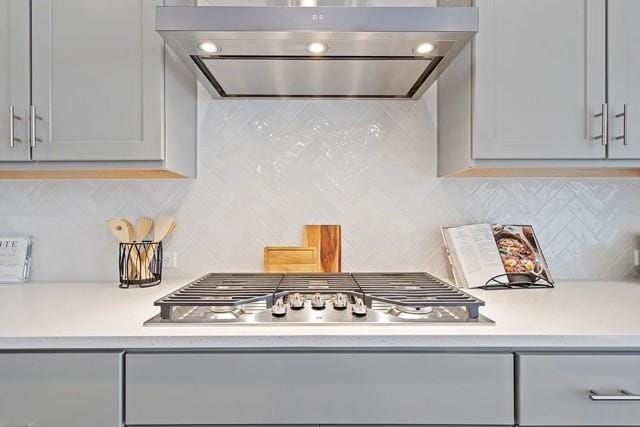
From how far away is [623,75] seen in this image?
1.38m

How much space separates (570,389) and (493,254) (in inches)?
26.9

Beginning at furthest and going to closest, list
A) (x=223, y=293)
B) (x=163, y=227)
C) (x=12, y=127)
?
(x=163, y=227)
(x=12, y=127)
(x=223, y=293)

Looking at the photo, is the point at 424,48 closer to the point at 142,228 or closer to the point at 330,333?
the point at 330,333

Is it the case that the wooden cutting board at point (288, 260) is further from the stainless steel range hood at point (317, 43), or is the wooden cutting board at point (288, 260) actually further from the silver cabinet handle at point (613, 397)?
the silver cabinet handle at point (613, 397)

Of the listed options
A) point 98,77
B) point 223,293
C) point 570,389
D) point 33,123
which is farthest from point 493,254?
point 33,123

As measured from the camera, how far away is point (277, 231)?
1732 mm

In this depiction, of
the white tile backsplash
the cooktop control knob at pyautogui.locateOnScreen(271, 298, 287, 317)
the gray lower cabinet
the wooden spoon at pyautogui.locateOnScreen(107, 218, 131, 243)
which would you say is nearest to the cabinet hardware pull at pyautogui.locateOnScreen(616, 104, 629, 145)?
the white tile backsplash

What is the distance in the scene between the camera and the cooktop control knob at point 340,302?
113 centimetres

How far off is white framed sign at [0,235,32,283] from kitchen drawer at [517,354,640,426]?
174 cm

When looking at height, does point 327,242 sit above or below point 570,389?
above

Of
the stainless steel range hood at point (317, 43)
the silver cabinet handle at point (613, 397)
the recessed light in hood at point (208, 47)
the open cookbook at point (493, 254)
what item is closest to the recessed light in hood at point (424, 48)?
the stainless steel range hood at point (317, 43)

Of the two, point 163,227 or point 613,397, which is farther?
point 163,227

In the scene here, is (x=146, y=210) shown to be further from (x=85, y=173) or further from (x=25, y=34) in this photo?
(x=25, y=34)

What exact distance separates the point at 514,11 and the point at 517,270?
0.88 metres
